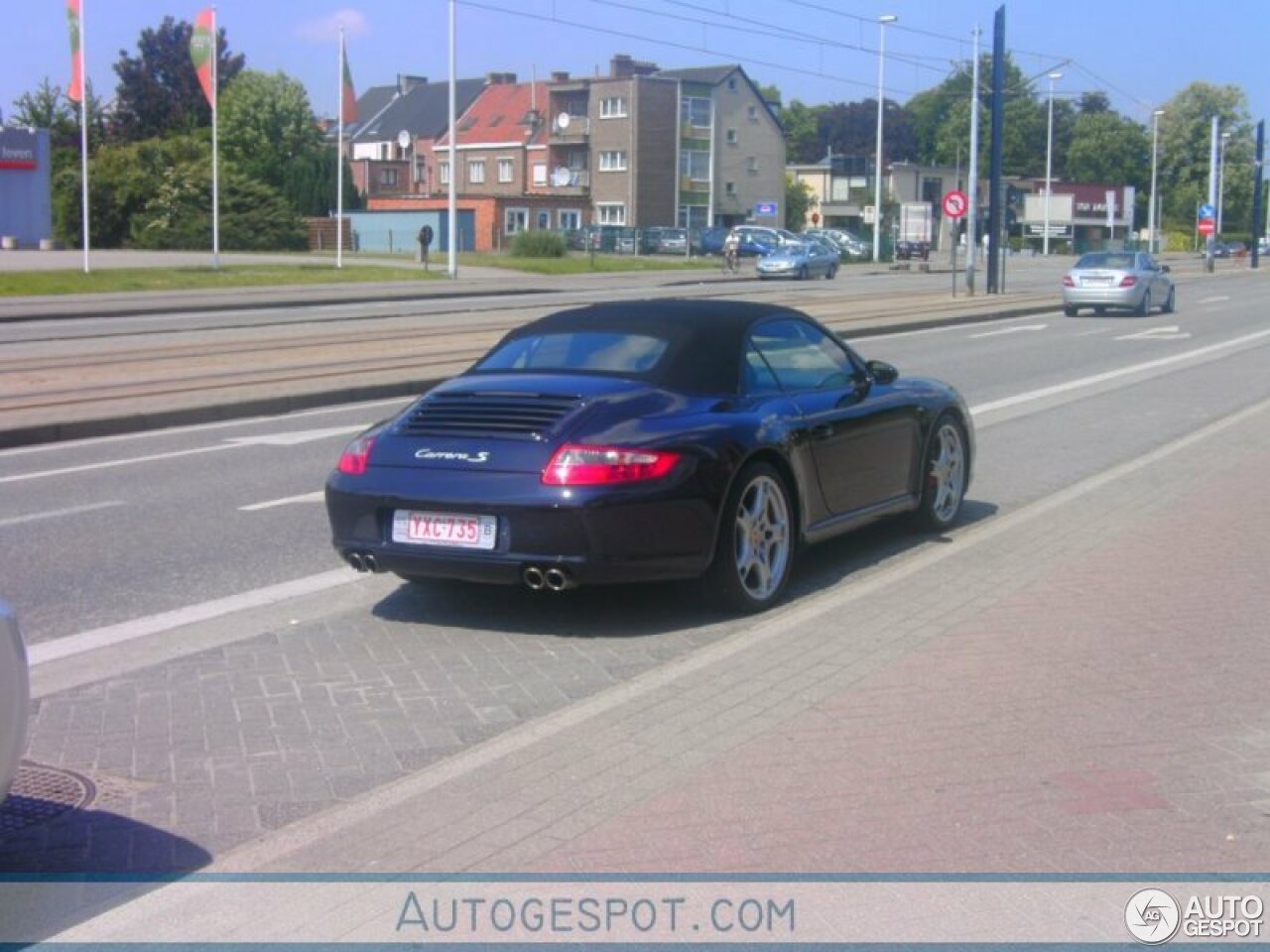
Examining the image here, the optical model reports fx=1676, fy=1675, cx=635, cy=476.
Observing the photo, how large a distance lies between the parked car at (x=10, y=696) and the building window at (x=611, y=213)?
85.3m

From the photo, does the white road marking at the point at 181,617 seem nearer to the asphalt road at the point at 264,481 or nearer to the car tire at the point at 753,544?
the asphalt road at the point at 264,481

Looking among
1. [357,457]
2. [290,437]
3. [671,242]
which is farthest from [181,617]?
[671,242]

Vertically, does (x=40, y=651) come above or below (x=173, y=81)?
below

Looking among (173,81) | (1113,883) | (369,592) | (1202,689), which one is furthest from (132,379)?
(173,81)

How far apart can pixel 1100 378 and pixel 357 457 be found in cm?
1513

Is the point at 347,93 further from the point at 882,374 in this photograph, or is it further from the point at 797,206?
the point at 797,206

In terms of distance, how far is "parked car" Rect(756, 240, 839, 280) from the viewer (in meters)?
54.9

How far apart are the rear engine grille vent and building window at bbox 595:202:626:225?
81842mm

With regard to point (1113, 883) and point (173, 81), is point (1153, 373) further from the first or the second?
point (173, 81)

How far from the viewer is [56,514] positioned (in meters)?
10.3

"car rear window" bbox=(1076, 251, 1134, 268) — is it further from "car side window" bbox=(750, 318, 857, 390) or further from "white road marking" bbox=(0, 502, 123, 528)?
"white road marking" bbox=(0, 502, 123, 528)

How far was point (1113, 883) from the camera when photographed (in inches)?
176

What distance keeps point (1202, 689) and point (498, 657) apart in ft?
9.09

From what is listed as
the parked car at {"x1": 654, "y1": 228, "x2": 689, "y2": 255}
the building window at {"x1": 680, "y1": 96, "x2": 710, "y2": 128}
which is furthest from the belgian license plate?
the building window at {"x1": 680, "y1": 96, "x2": 710, "y2": 128}
